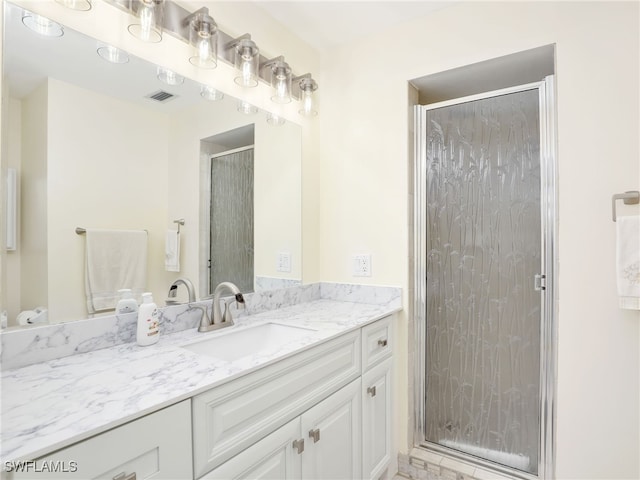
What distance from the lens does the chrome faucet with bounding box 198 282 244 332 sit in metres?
1.40

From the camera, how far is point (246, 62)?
5.34 ft

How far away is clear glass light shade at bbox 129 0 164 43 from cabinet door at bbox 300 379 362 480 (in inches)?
58.9

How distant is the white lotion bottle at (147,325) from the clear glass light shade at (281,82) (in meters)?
1.26

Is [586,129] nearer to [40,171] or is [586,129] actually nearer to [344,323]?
[344,323]

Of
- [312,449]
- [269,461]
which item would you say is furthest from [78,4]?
[312,449]

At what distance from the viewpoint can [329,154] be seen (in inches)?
85.2

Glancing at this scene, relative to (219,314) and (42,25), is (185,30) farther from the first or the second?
(219,314)

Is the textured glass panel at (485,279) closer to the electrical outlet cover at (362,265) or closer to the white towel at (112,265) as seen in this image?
the electrical outlet cover at (362,265)

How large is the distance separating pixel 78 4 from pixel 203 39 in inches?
17.3

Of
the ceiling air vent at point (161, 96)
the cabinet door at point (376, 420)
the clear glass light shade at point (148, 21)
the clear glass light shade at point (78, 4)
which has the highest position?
the clear glass light shade at point (148, 21)

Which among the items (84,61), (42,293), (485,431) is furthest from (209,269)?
(485,431)

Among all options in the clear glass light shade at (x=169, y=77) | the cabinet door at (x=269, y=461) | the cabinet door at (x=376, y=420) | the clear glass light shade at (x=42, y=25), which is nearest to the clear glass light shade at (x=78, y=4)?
the clear glass light shade at (x=42, y=25)

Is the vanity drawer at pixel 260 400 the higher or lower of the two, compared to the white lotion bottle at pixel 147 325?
lower

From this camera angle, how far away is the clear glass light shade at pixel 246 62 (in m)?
1.59
